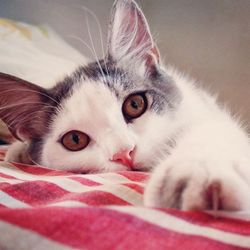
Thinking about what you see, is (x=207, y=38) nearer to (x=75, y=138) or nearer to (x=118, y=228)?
Answer: (x=75, y=138)

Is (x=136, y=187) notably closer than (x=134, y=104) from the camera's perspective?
Yes

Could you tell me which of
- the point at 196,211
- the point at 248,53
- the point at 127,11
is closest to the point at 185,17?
the point at 248,53

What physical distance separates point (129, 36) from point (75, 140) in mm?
325

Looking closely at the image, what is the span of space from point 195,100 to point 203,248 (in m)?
0.68

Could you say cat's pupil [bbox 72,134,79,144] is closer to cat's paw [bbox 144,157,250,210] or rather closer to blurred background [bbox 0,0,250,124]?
cat's paw [bbox 144,157,250,210]

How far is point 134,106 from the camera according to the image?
877mm

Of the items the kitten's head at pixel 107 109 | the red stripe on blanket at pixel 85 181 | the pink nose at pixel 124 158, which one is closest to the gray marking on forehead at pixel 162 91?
the kitten's head at pixel 107 109

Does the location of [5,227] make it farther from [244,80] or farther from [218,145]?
[244,80]

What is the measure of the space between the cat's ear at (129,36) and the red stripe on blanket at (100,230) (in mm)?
634

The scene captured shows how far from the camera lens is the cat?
767 millimetres

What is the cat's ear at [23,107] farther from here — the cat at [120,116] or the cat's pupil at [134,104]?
the cat's pupil at [134,104]

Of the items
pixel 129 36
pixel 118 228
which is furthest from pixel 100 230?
pixel 129 36

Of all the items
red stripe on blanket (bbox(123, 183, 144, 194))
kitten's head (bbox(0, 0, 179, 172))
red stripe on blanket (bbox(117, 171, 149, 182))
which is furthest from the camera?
kitten's head (bbox(0, 0, 179, 172))

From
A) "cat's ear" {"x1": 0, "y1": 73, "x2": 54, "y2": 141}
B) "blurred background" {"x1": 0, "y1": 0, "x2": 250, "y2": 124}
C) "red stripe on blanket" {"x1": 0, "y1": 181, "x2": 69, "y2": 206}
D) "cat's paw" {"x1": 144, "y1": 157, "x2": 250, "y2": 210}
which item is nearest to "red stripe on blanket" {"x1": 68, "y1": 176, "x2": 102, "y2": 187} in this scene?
"red stripe on blanket" {"x1": 0, "y1": 181, "x2": 69, "y2": 206}
